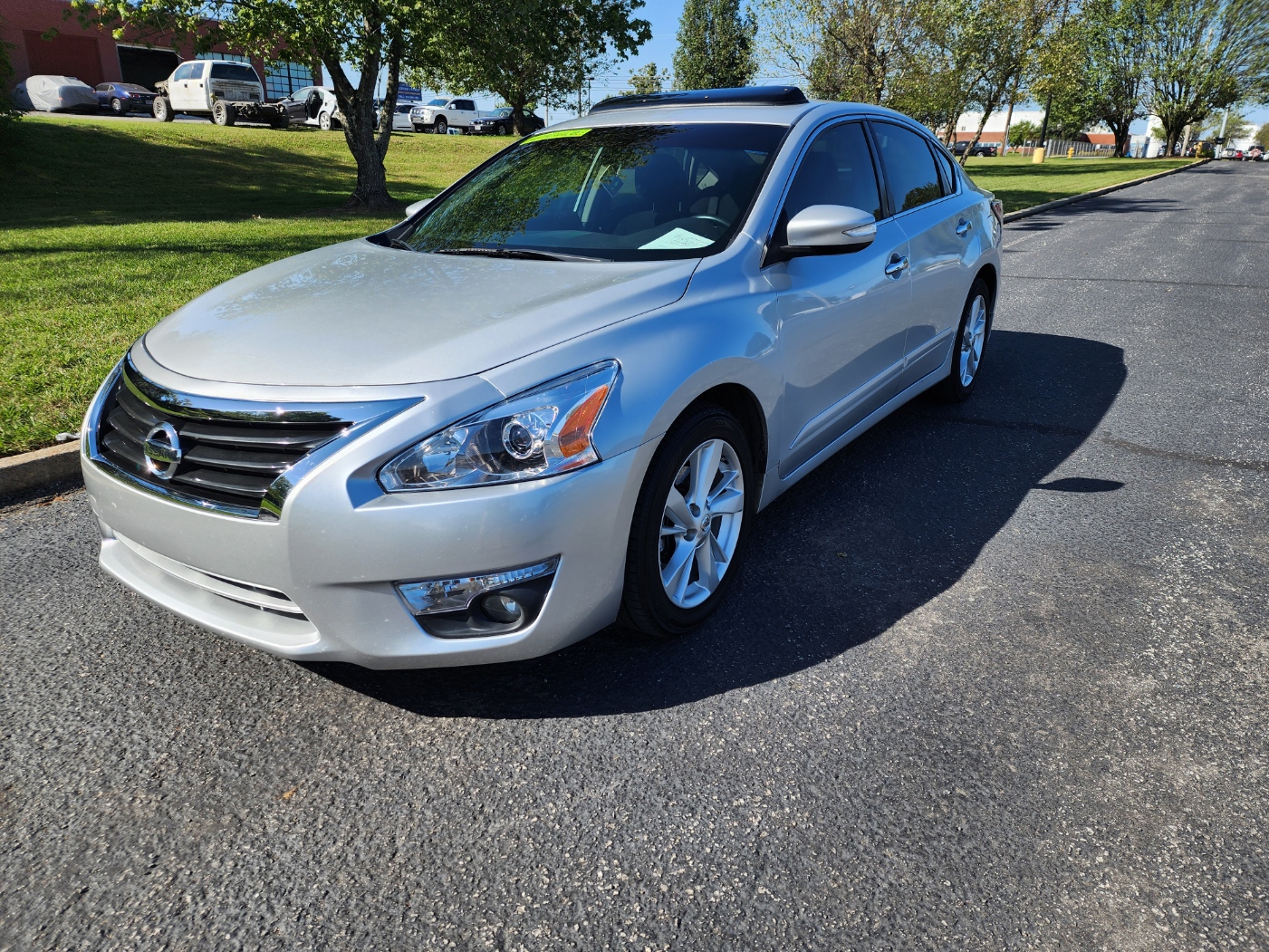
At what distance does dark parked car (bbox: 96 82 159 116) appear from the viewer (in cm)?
3262

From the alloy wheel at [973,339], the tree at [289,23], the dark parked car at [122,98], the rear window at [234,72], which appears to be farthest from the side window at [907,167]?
the dark parked car at [122,98]

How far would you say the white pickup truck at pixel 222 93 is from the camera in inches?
1086

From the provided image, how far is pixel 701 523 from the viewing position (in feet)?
9.72

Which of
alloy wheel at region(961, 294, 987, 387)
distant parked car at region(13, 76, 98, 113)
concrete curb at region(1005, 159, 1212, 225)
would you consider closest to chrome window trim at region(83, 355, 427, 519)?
alloy wheel at region(961, 294, 987, 387)

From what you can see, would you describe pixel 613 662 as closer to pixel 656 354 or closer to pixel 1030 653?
pixel 656 354

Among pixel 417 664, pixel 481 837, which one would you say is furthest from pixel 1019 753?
pixel 417 664

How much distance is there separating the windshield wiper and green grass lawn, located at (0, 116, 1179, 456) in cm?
260

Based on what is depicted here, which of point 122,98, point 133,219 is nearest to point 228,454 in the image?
point 133,219

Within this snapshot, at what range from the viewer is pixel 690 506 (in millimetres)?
2912

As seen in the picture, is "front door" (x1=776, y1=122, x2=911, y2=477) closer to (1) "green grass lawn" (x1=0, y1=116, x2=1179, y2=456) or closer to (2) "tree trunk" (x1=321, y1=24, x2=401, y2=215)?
(1) "green grass lawn" (x1=0, y1=116, x2=1179, y2=456)

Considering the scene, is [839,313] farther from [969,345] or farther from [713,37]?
[713,37]

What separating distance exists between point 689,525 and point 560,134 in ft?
7.30

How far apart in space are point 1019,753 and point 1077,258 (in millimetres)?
11679

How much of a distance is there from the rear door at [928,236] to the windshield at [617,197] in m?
1.02
